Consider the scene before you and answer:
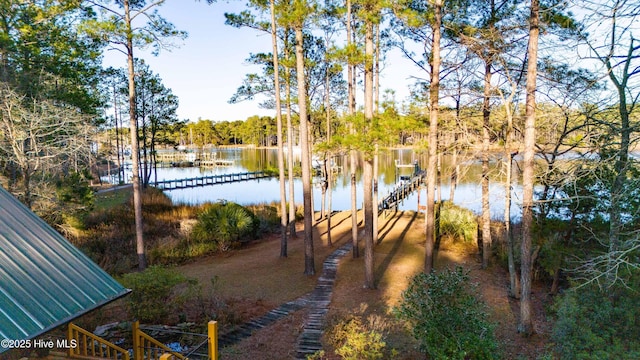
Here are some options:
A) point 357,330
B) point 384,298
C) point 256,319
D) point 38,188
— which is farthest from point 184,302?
point 38,188

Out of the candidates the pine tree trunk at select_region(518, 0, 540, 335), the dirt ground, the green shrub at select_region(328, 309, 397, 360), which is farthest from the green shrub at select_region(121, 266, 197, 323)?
the pine tree trunk at select_region(518, 0, 540, 335)

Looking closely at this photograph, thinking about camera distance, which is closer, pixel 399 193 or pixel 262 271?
pixel 262 271

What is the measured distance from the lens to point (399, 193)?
81.6ft

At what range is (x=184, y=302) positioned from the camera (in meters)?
9.47

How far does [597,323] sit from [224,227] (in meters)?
13.3

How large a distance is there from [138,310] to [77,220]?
695cm

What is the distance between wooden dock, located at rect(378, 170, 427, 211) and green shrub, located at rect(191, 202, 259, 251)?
29.9ft

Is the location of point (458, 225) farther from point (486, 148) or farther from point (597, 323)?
point (597, 323)

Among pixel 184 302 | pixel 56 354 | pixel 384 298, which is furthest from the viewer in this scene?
pixel 384 298

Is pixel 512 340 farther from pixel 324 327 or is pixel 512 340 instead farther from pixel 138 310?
pixel 138 310

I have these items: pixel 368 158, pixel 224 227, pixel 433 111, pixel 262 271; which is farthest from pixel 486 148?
pixel 224 227

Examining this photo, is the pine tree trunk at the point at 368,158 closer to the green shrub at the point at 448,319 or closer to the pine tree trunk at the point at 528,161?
the pine tree trunk at the point at 528,161

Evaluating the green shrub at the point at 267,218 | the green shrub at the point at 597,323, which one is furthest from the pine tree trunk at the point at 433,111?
the green shrub at the point at 267,218

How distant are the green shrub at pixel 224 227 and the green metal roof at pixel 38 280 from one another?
11237 millimetres
